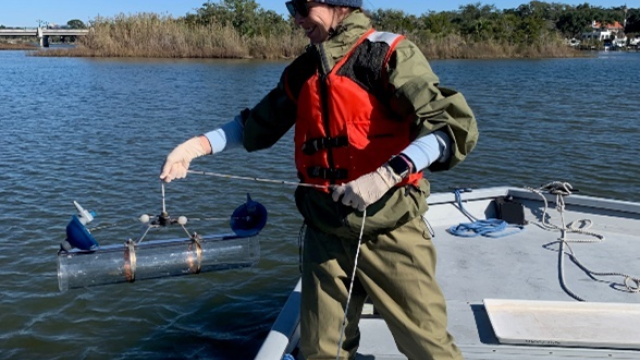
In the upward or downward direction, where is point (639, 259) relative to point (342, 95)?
downward

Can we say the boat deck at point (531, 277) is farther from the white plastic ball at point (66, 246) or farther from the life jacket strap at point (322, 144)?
the white plastic ball at point (66, 246)

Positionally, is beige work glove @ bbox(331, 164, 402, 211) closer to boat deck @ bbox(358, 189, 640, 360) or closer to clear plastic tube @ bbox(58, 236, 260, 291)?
clear plastic tube @ bbox(58, 236, 260, 291)

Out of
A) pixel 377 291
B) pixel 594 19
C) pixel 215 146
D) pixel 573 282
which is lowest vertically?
pixel 573 282

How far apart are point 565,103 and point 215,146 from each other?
67.9 ft

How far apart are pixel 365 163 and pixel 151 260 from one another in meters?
1.60

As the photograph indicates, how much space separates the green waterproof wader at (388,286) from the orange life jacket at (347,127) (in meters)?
0.27

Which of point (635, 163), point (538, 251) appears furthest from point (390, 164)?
point (635, 163)

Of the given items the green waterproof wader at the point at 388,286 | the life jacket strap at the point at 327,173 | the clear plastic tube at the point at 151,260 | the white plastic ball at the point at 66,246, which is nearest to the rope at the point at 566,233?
the green waterproof wader at the point at 388,286

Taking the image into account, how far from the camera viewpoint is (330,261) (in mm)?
2867

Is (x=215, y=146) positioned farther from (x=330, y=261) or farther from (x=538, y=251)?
(x=538, y=251)

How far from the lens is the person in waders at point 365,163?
2539 mm

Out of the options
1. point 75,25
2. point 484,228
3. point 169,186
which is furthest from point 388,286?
point 75,25

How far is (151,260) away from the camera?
12.2ft

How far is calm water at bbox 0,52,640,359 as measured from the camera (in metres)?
6.07
